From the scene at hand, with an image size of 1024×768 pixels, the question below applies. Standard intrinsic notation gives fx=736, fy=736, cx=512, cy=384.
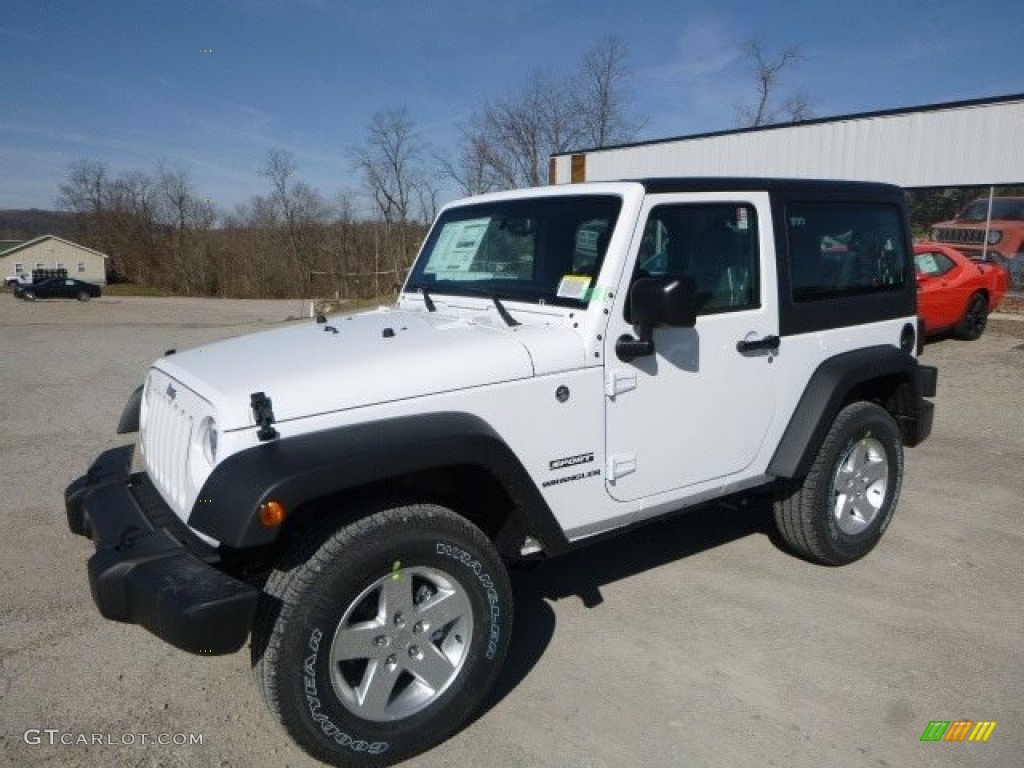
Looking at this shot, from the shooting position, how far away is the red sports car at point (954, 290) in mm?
10953

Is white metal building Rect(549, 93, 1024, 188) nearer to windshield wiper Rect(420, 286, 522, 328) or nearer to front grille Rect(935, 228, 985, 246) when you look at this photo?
front grille Rect(935, 228, 985, 246)

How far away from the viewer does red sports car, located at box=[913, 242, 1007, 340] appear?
35.9 feet

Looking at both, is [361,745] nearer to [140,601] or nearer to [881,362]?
[140,601]

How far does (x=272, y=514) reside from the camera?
217 centimetres

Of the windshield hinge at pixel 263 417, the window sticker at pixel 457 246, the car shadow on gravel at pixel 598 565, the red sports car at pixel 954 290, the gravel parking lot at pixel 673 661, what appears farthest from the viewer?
the red sports car at pixel 954 290

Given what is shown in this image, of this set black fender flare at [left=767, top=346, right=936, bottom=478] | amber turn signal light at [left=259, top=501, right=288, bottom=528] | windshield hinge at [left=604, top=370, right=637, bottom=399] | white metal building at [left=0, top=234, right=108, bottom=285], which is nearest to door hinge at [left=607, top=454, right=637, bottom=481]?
windshield hinge at [left=604, top=370, right=637, bottom=399]

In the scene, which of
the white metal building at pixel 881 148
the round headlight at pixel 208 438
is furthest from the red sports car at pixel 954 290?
the round headlight at pixel 208 438

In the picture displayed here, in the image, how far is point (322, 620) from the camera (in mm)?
2340

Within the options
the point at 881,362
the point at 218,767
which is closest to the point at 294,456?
the point at 218,767

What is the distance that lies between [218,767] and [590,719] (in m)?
1.37

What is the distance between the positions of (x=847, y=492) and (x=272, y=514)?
10.8 ft

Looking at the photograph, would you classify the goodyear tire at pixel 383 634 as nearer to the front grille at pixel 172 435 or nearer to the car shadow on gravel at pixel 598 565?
the car shadow on gravel at pixel 598 565

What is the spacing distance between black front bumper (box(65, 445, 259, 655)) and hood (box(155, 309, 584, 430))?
48 cm

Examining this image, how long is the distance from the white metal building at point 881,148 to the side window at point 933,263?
392cm
